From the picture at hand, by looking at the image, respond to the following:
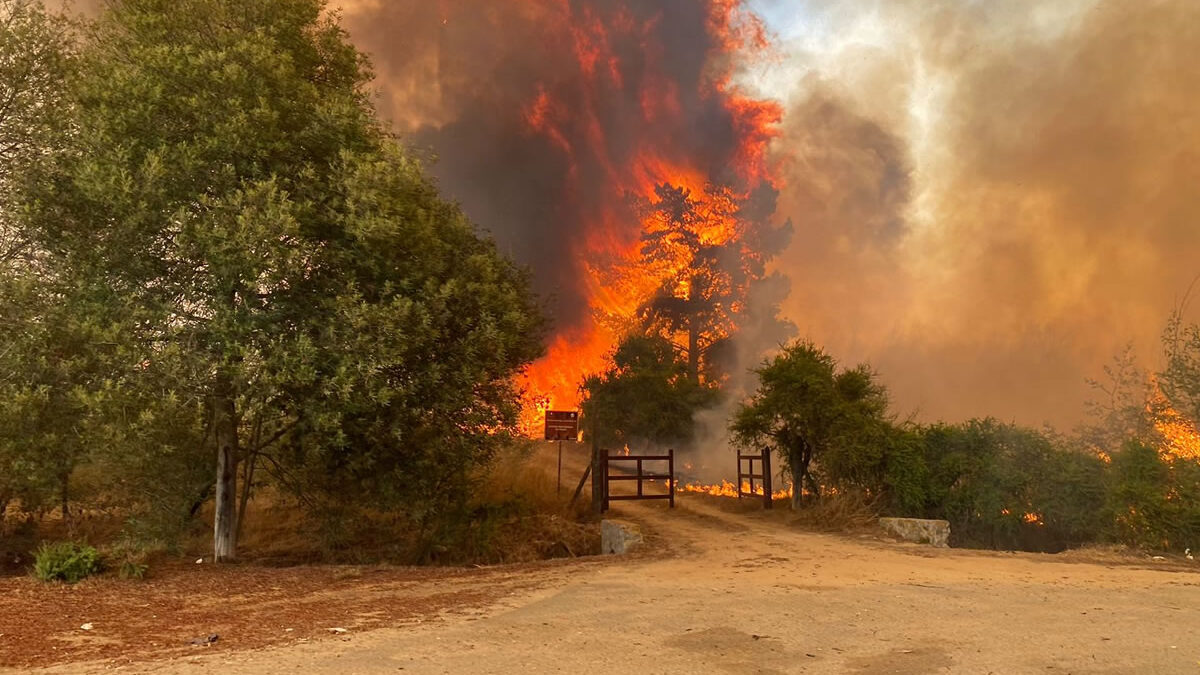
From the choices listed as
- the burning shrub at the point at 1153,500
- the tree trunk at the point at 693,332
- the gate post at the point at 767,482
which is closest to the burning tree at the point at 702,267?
the tree trunk at the point at 693,332

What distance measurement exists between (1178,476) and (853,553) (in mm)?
7625

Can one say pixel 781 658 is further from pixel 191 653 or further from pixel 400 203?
pixel 400 203

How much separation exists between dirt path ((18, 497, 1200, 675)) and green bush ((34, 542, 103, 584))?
5.87 m

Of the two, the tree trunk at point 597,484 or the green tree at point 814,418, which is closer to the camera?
the green tree at point 814,418

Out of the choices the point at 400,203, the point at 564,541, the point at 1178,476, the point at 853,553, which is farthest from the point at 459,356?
the point at 1178,476

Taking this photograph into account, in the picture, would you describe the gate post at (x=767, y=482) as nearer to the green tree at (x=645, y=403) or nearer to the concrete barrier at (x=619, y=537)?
the concrete barrier at (x=619, y=537)

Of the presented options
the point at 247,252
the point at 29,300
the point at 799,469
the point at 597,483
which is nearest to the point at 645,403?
the point at 799,469

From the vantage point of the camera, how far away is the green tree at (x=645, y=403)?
4591cm

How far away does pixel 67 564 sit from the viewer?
37.3 feet

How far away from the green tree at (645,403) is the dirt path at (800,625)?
105 ft

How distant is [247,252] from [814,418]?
16862mm

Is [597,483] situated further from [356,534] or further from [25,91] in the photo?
[25,91]

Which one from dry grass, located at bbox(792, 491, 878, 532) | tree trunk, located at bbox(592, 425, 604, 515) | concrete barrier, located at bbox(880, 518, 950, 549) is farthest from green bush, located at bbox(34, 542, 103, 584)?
concrete barrier, located at bbox(880, 518, 950, 549)

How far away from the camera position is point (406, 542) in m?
18.7
